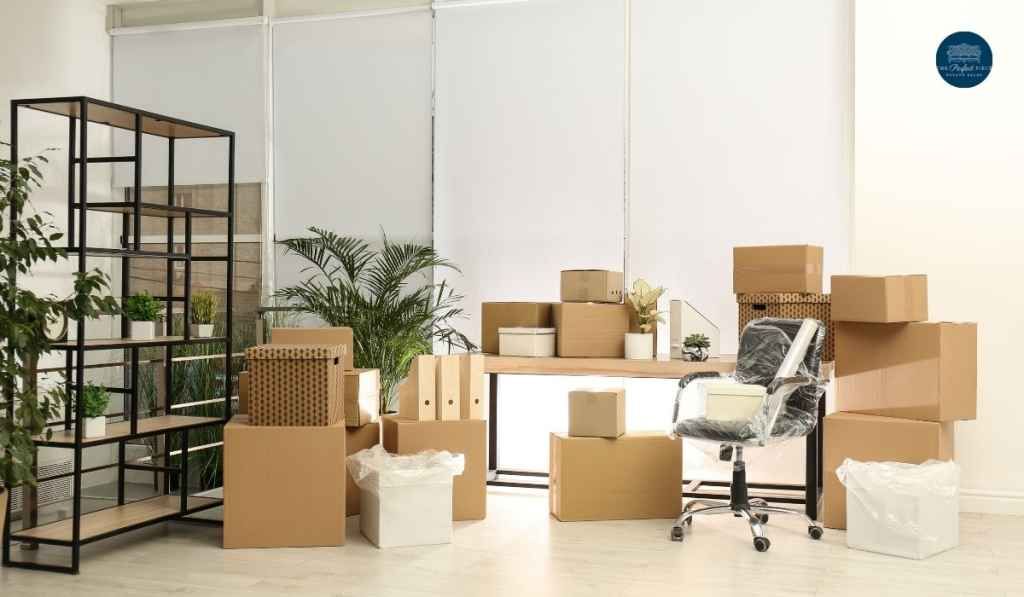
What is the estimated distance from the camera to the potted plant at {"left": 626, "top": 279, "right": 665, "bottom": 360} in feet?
15.9

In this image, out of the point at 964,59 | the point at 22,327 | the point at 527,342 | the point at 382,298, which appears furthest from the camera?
the point at 382,298

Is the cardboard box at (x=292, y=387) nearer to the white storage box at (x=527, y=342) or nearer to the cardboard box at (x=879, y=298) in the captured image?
the white storage box at (x=527, y=342)

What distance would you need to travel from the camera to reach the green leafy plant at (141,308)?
4133 mm

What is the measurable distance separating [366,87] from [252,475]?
261 centimetres

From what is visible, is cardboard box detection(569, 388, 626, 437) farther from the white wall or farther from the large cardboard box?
the white wall

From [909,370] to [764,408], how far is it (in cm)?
73

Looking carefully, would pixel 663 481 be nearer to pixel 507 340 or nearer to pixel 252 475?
pixel 507 340

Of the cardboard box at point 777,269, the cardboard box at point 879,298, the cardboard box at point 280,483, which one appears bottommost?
the cardboard box at point 280,483

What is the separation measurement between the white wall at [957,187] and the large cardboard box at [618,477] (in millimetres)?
1367

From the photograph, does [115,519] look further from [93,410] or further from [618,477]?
[618,477]

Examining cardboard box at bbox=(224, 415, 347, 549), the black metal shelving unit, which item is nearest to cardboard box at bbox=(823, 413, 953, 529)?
cardboard box at bbox=(224, 415, 347, 549)

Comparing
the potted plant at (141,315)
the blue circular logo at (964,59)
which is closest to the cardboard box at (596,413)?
the potted plant at (141,315)

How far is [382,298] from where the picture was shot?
537 cm

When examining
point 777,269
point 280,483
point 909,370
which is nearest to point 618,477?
point 777,269
